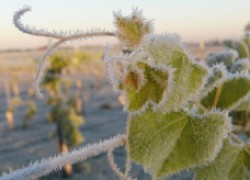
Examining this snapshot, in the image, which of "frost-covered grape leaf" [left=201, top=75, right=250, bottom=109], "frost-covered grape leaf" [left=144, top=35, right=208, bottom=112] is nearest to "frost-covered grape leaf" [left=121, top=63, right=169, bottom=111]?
"frost-covered grape leaf" [left=144, top=35, right=208, bottom=112]

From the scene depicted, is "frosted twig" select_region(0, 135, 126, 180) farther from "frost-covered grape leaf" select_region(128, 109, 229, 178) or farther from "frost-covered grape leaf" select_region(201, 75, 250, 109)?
"frost-covered grape leaf" select_region(201, 75, 250, 109)

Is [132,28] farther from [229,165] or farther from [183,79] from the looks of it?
[229,165]

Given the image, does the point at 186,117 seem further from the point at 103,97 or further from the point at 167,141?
the point at 103,97

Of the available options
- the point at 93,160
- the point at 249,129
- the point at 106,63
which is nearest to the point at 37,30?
the point at 106,63

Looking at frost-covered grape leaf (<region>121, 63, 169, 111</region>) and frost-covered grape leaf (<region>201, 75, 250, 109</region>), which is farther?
frost-covered grape leaf (<region>201, 75, 250, 109</region>)

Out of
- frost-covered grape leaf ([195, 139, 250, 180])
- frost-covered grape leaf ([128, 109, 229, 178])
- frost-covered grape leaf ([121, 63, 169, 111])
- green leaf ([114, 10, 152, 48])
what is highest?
green leaf ([114, 10, 152, 48])

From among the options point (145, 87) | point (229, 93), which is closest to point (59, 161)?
point (145, 87)

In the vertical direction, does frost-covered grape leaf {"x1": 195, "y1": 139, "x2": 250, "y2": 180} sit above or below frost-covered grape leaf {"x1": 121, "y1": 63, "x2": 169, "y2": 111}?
below
